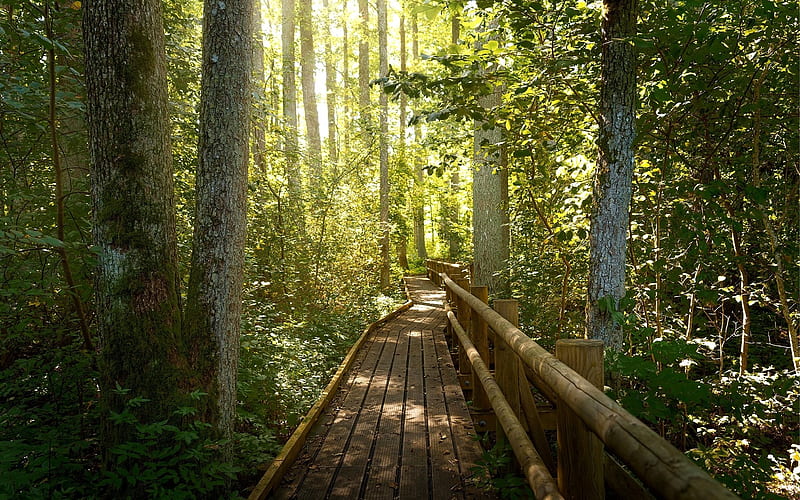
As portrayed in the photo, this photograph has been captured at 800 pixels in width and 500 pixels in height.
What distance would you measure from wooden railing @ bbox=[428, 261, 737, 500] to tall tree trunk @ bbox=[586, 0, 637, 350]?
3.22 ft

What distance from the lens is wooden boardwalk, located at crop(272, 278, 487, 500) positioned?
11.0 ft

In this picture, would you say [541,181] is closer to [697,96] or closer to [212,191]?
[697,96]

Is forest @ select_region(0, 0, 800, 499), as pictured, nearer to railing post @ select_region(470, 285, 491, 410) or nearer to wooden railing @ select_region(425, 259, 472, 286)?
railing post @ select_region(470, 285, 491, 410)

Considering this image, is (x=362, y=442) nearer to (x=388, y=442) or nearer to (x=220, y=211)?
(x=388, y=442)

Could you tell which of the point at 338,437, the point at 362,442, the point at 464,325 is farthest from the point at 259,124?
the point at 362,442

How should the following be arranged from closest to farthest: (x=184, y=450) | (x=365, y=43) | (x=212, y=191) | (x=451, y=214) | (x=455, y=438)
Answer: (x=184, y=450), (x=212, y=191), (x=455, y=438), (x=365, y=43), (x=451, y=214)

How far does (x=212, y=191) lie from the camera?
339 centimetres

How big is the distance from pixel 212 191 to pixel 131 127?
630mm

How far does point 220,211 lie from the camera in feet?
11.2

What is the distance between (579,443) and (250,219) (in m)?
7.32

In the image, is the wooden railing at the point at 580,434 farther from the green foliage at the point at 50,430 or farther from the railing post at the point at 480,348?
the green foliage at the point at 50,430

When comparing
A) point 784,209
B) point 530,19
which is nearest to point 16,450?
point 530,19

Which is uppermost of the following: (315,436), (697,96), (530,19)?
(530,19)

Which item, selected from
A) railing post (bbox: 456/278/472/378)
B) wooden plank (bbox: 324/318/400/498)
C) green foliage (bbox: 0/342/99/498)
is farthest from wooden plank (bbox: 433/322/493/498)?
green foliage (bbox: 0/342/99/498)
